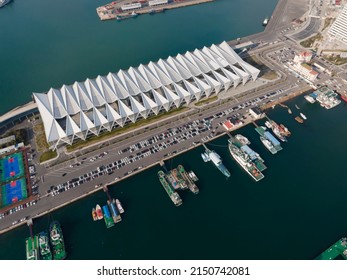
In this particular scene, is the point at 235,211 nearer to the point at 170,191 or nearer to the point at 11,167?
the point at 170,191

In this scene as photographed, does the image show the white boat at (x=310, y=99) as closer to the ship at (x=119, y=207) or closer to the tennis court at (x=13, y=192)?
the ship at (x=119, y=207)

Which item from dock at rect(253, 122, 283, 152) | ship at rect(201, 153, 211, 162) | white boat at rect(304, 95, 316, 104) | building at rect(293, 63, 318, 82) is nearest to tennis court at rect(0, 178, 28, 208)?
ship at rect(201, 153, 211, 162)

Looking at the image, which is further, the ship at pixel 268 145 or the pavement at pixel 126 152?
the ship at pixel 268 145

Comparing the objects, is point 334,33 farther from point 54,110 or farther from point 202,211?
point 54,110

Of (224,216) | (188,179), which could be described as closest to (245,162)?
(188,179)

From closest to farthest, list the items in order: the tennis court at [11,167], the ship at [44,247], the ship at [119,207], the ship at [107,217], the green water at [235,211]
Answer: the ship at [44,247] < the green water at [235,211] < the ship at [107,217] < the ship at [119,207] < the tennis court at [11,167]

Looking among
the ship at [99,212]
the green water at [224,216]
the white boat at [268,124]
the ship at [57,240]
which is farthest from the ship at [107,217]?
the white boat at [268,124]
